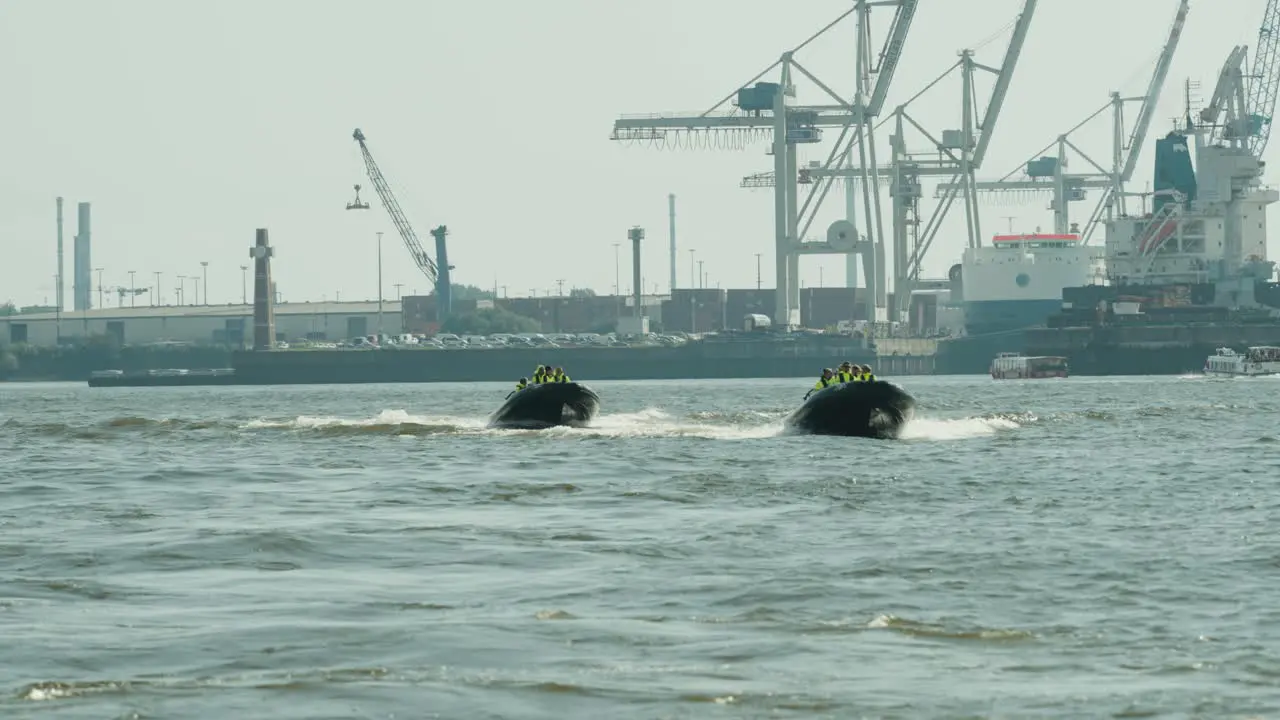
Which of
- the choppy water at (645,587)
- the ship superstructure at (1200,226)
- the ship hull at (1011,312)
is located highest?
the ship superstructure at (1200,226)

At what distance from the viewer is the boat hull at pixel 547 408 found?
2245 inches

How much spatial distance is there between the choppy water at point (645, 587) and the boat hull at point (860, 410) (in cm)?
441

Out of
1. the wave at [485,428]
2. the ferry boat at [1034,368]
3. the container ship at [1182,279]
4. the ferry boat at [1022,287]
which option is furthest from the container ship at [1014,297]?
the wave at [485,428]

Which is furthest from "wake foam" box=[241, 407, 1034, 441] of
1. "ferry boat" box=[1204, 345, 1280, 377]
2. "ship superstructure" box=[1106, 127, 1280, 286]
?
"ship superstructure" box=[1106, 127, 1280, 286]

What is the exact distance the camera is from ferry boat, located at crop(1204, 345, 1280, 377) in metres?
141

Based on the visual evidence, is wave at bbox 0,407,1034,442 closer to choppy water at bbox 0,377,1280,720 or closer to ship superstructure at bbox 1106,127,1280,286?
choppy water at bbox 0,377,1280,720

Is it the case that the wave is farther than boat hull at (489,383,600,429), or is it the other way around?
boat hull at (489,383,600,429)

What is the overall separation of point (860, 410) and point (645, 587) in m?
27.9

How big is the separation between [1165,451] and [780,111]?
122440 mm

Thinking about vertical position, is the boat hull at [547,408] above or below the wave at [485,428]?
above

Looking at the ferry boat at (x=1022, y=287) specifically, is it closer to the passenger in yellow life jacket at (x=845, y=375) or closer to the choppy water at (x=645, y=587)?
the passenger in yellow life jacket at (x=845, y=375)

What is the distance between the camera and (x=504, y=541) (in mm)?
27766

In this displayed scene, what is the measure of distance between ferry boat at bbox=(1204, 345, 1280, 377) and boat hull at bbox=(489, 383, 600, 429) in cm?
9281

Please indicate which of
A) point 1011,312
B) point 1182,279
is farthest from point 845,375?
point 1011,312
